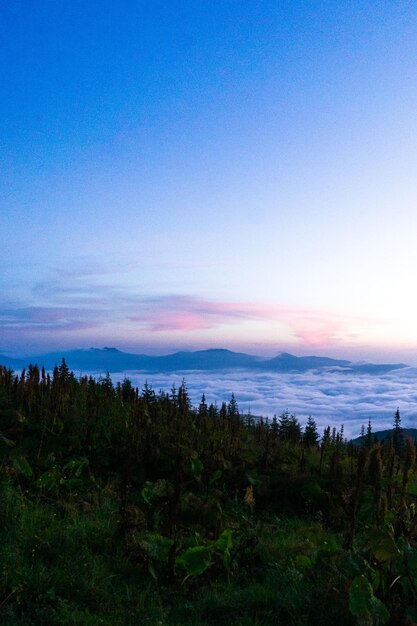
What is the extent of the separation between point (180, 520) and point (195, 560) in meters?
1.40

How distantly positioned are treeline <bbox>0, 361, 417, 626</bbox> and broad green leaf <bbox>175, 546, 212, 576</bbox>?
0.6 inches

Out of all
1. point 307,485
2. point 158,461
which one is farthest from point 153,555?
point 307,485

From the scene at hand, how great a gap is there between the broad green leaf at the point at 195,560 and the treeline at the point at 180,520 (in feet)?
0.05

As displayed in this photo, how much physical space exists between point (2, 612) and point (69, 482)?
343 centimetres

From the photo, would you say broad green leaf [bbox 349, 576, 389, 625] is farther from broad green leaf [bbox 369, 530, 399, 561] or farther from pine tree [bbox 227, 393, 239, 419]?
pine tree [bbox 227, 393, 239, 419]

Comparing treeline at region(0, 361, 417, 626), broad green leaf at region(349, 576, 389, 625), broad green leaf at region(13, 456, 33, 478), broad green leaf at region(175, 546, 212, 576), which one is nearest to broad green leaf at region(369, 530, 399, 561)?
treeline at region(0, 361, 417, 626)

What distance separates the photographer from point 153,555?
6.00m

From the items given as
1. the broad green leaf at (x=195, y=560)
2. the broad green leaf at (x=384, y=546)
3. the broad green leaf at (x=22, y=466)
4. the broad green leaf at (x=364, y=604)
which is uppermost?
the broad green leaf at (x=384, y=546)

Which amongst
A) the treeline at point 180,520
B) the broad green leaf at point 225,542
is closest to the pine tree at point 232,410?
the treeline at point 180,520

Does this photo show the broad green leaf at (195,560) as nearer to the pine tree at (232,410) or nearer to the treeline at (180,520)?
the treeline at (180,520)

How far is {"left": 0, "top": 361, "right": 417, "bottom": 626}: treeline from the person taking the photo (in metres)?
5.19

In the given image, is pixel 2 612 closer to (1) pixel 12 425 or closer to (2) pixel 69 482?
(2) pixel 69 482

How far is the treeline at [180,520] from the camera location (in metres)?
5.19

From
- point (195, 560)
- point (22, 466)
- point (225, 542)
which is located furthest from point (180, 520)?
point (22, 466)
